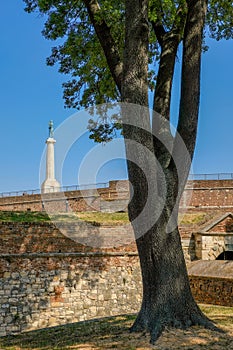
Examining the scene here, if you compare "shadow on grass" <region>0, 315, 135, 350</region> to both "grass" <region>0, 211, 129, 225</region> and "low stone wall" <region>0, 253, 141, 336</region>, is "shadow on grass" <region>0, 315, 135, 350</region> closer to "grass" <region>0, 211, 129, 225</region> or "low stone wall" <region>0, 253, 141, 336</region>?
"low stone wall" <region>0, 253, 141, 336</region>

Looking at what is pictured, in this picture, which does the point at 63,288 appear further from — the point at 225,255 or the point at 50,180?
the point at 50,180

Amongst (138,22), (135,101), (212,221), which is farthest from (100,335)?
(212,221)

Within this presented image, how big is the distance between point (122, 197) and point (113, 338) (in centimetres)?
1627

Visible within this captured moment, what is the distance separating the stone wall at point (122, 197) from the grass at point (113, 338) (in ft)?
46.5

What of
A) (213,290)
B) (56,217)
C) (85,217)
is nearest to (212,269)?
(213,290)

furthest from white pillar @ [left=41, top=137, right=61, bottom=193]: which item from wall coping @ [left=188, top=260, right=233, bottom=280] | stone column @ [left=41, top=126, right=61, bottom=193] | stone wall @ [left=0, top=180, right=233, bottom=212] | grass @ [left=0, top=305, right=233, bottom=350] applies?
grass @ [left=0, top=305, right=233, bottom=350]

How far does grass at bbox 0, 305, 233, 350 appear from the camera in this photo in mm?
5973

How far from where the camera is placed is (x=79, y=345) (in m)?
6.42

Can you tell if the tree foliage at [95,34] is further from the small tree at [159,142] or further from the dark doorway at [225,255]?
the dark doorway at [225,255]

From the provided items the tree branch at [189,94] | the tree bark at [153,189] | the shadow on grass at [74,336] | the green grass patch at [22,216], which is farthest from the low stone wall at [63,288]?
the tree branch at [189,94]

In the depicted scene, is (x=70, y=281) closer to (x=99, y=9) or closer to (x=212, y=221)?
(x=212, y=221)

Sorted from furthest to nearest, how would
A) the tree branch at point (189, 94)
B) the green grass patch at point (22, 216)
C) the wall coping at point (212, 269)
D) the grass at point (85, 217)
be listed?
1. the grass at point (85, 217)
2. the green grass patch at point (22, 216)
3. the wall coping at point (212, 269)
4. the tree branch at point (189, 94)

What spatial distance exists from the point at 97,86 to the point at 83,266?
546cm

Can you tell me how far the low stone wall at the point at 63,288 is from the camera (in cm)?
1172
